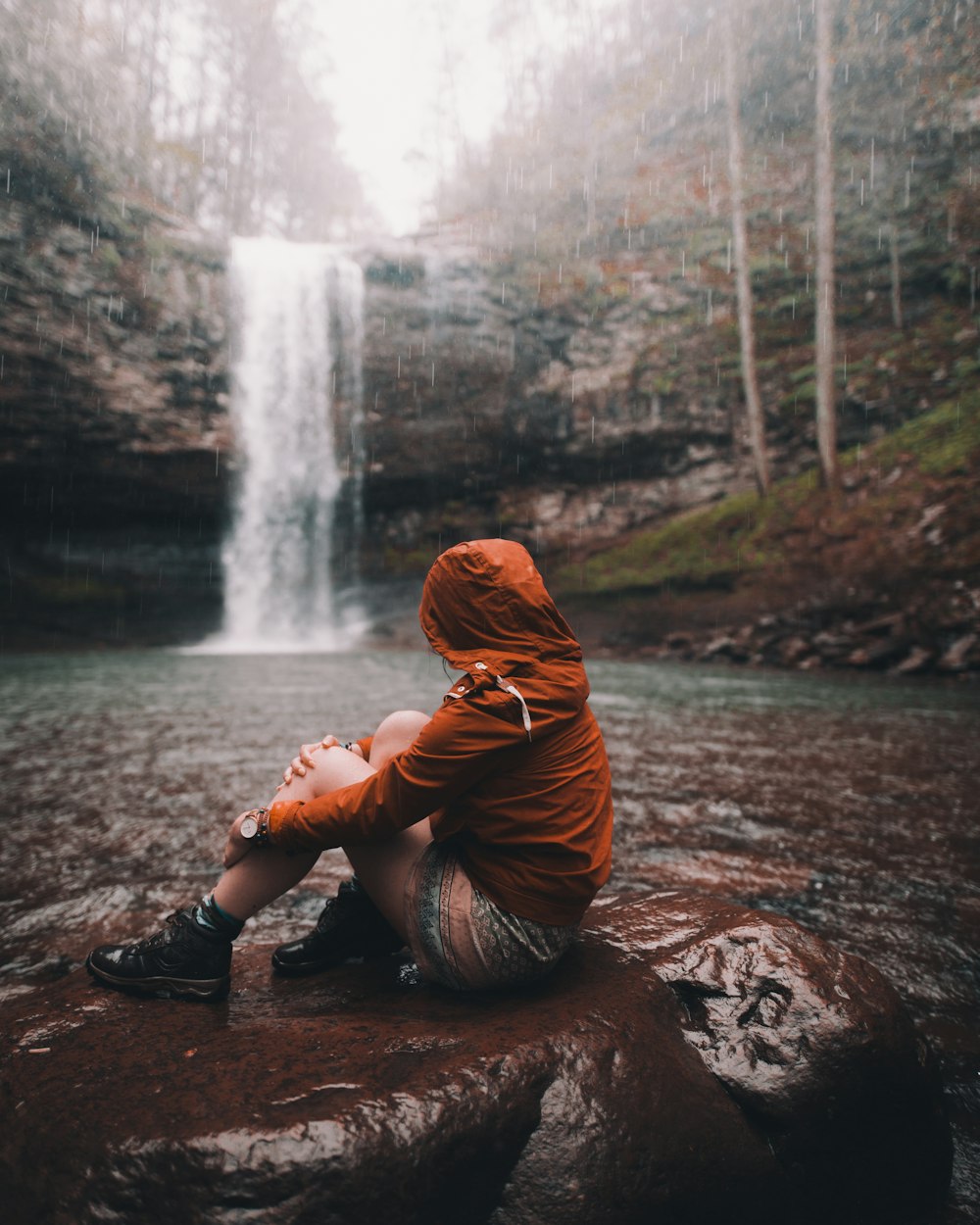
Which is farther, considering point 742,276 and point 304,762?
point 742,276

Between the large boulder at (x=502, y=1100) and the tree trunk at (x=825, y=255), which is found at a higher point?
the tree trunk at (x=825, y=255)

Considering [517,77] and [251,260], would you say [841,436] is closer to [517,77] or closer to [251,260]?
[251,260]

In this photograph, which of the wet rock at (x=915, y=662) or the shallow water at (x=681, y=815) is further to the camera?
the wet rock at (x=915, y=662)

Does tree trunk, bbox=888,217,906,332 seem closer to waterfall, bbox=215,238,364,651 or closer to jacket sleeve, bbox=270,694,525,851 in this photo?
waterfall, bbox=215,238,364,651

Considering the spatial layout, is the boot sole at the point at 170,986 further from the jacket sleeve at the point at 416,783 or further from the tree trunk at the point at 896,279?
the tree trunk at the point at 896,279

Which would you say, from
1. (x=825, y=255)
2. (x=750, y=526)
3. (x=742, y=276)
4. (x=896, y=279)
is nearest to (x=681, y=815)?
(x=750, y=526)

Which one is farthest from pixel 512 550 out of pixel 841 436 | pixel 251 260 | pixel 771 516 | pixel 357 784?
pixel 251 260

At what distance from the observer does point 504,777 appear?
71.0 inches

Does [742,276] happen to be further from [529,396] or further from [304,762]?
[304,762]

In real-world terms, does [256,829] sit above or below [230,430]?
below

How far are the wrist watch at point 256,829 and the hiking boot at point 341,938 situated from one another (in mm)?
444

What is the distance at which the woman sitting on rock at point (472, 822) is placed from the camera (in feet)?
5.69

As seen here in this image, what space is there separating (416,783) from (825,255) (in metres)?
20.7

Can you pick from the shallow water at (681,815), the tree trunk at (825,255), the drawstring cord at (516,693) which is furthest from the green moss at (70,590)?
the drawstring cord at (516,693)
